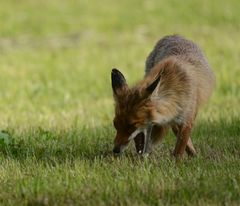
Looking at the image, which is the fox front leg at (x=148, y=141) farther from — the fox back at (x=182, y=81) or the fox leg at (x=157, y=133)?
the fox back at (x=182, y=81)

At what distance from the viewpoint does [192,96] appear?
8711mm

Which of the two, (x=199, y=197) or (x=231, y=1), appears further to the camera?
(x=231, y=1)

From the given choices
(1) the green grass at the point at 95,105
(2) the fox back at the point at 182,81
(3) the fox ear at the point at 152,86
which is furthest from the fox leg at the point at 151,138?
(3) the fox ear at the point at 152,86

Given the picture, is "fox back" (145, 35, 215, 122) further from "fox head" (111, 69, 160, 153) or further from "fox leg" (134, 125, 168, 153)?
"fox leg" (134, 125, 168, 153)

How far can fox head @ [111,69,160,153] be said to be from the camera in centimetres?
777

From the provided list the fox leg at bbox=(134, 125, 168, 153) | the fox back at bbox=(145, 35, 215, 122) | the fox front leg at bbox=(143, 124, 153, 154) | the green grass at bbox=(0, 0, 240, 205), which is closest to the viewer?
the green grass at bbox=(0, 0, 240, 205)

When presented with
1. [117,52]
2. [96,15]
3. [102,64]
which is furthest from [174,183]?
[96,15]

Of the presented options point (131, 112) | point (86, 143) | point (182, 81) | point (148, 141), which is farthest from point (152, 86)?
point (86, 143)

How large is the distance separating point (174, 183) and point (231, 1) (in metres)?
21.8

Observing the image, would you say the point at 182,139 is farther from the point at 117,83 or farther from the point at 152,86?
the point at 117,83

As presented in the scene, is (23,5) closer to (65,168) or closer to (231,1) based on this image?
(231,1)

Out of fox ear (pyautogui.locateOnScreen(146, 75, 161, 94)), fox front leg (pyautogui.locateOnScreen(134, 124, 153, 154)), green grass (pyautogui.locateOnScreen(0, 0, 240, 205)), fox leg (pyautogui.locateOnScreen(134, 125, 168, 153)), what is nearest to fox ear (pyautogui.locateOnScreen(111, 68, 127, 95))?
fox ear (pyautogui.locateOnScreen(146, 75, 161, 94))

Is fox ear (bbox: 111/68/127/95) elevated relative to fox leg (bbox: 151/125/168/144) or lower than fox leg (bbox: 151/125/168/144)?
elevated

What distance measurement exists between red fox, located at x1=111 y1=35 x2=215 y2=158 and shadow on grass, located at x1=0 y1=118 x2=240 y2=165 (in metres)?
0.38
